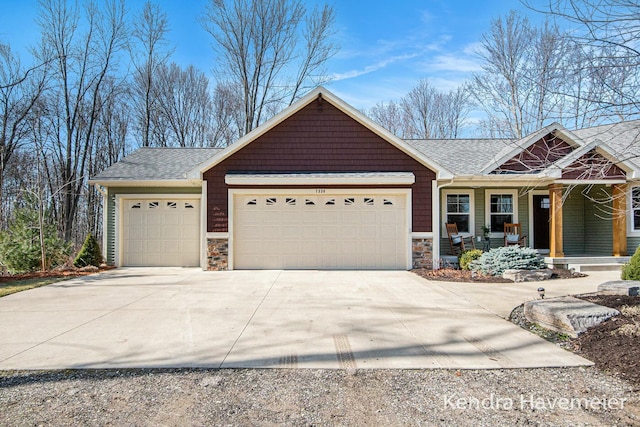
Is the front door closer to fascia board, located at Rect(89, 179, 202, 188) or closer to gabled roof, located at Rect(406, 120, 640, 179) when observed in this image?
gabled roof, located at Rect(406, 120, 640, 179)

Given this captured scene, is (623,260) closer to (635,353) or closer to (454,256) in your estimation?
(454,256)

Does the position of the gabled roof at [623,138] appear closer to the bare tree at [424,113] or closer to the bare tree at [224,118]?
the bare tree at [424,113]

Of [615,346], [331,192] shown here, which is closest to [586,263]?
[331,192]

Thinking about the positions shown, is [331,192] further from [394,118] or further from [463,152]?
[394,118]

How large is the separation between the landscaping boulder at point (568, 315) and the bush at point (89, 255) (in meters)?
11.3

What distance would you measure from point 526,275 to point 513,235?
3.20 metres

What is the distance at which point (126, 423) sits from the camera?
2789mm

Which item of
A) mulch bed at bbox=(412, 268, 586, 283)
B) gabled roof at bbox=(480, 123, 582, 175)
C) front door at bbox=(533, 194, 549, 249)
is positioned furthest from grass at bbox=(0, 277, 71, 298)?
front door at bbox=(533, 194, 549, 249)

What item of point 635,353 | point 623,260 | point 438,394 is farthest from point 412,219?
point 438,394

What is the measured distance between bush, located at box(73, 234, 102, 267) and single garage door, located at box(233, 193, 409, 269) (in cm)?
430

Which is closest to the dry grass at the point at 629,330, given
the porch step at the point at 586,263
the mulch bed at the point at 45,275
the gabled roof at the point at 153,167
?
the porch step at the point at 586,263

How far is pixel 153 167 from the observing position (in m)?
12.6

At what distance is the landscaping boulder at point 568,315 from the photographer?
467 centimetres

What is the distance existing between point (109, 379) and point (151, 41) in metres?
22.2
